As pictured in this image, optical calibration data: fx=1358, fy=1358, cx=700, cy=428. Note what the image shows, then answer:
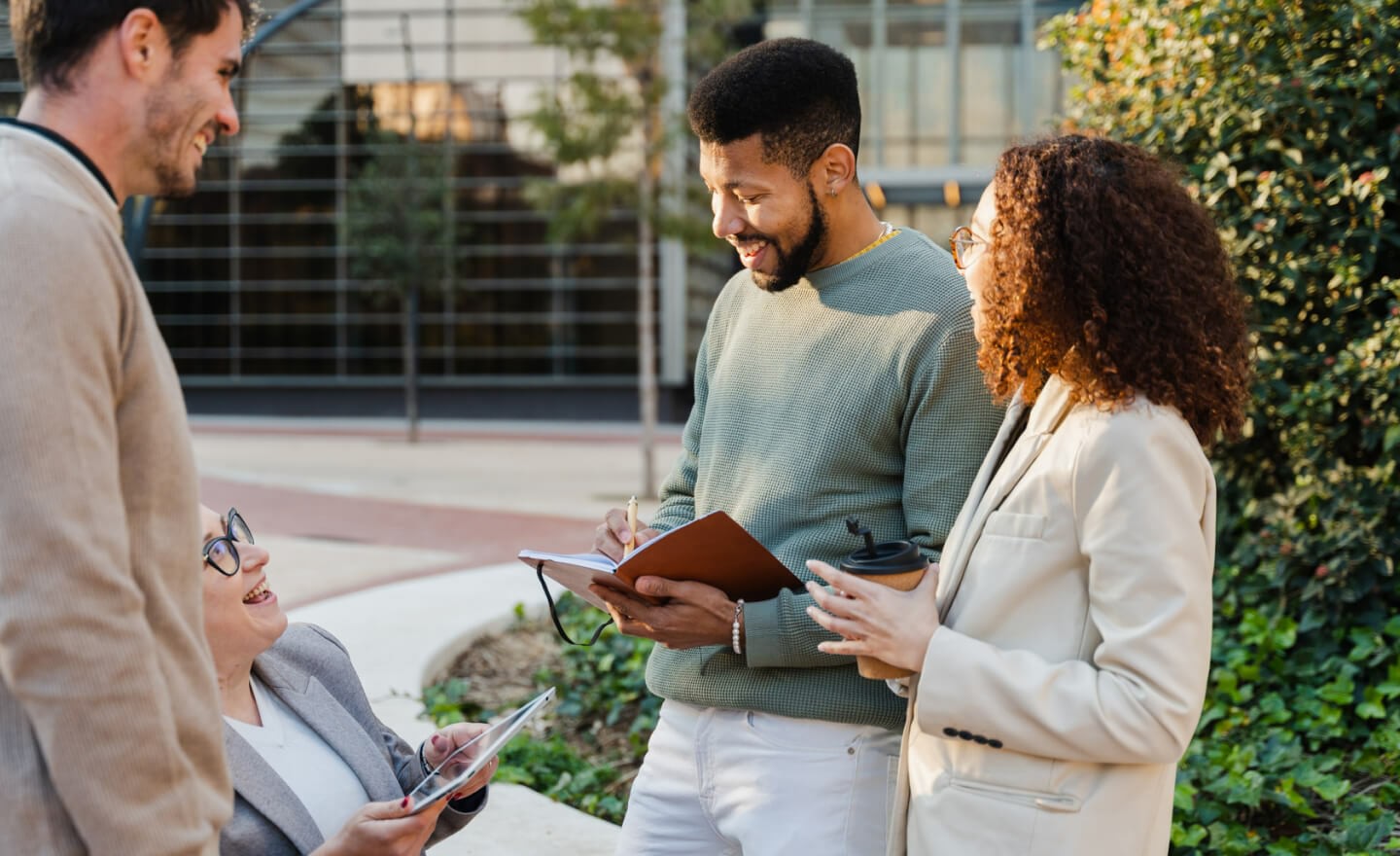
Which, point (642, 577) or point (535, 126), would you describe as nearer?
point (642, 577)

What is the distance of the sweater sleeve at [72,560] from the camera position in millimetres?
1346

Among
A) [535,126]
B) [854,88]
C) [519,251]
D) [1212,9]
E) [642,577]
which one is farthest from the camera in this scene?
[519,251]

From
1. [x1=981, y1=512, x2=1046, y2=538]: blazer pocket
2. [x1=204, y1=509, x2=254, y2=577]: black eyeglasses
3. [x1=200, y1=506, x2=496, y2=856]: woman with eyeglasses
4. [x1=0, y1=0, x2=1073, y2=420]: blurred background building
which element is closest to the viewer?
[x1=981, y1=512, x2=1046, y2=538]: blazer pocket

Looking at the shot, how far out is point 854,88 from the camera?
2523 mm

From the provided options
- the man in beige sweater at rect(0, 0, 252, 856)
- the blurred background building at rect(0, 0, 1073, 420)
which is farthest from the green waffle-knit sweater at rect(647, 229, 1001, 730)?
the blurred background building at rect(0, 0, 1073, 420)

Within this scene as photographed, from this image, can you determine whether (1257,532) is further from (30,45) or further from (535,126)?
(535,126)

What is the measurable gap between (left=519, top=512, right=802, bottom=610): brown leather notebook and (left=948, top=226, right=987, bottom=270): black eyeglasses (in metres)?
0.55

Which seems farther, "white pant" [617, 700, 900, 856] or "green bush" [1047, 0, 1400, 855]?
"green bush" [1047, 0, 1400, 855]

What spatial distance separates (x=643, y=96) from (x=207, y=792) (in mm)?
14083

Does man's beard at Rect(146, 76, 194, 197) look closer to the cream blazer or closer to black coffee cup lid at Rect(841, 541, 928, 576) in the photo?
black coffee cup lid at Rect(841, 541, 928, 576)

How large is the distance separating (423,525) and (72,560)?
11639mm

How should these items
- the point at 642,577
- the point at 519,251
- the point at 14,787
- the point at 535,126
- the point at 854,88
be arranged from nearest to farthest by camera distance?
the point at 14,787
the point at 642,577
the point at 854,88
the point at 535,126
the point at 519,251

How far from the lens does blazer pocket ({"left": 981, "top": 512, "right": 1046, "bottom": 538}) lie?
1.92 m

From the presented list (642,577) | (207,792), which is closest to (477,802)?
(642,577)
